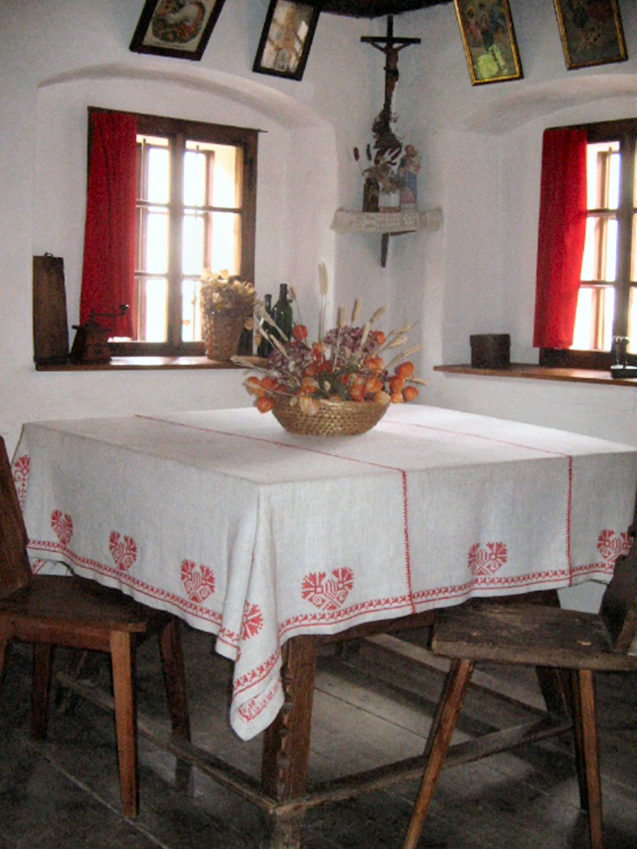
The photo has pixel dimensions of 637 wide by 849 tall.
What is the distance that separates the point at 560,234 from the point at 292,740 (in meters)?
3.27

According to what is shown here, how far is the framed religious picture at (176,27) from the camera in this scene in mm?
4605

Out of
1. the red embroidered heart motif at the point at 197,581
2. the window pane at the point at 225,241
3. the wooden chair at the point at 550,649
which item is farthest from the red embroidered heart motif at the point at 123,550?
the window pane at the point at 225,241

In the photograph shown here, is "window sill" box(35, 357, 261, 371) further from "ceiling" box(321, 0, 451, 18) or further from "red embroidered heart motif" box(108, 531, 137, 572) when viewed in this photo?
"red embroidered heart motif" box(108, 531, 137, 572)

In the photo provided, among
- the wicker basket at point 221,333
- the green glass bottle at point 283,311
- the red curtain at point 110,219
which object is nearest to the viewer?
the red curtain at point 110,219

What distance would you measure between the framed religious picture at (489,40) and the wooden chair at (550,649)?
2.95 meters

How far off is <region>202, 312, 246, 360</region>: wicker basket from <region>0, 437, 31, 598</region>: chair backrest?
2554mm

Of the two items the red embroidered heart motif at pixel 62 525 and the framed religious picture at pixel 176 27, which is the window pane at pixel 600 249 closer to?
the framed religious picture at pixel 176 27

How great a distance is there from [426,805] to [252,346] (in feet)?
11.7

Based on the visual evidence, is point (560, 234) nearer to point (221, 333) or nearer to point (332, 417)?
point (221, 333)

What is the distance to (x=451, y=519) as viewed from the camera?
269 cm

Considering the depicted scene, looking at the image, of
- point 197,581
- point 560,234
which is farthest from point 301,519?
point 560,234

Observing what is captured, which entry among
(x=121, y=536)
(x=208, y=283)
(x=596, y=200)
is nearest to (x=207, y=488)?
(x=121, y=536)

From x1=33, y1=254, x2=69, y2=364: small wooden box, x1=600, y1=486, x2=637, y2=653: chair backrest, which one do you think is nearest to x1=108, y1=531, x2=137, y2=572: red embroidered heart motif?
x1=600, y1=486, x2=637, y2=653: chair backrest

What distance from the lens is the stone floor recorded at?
8.61ft
